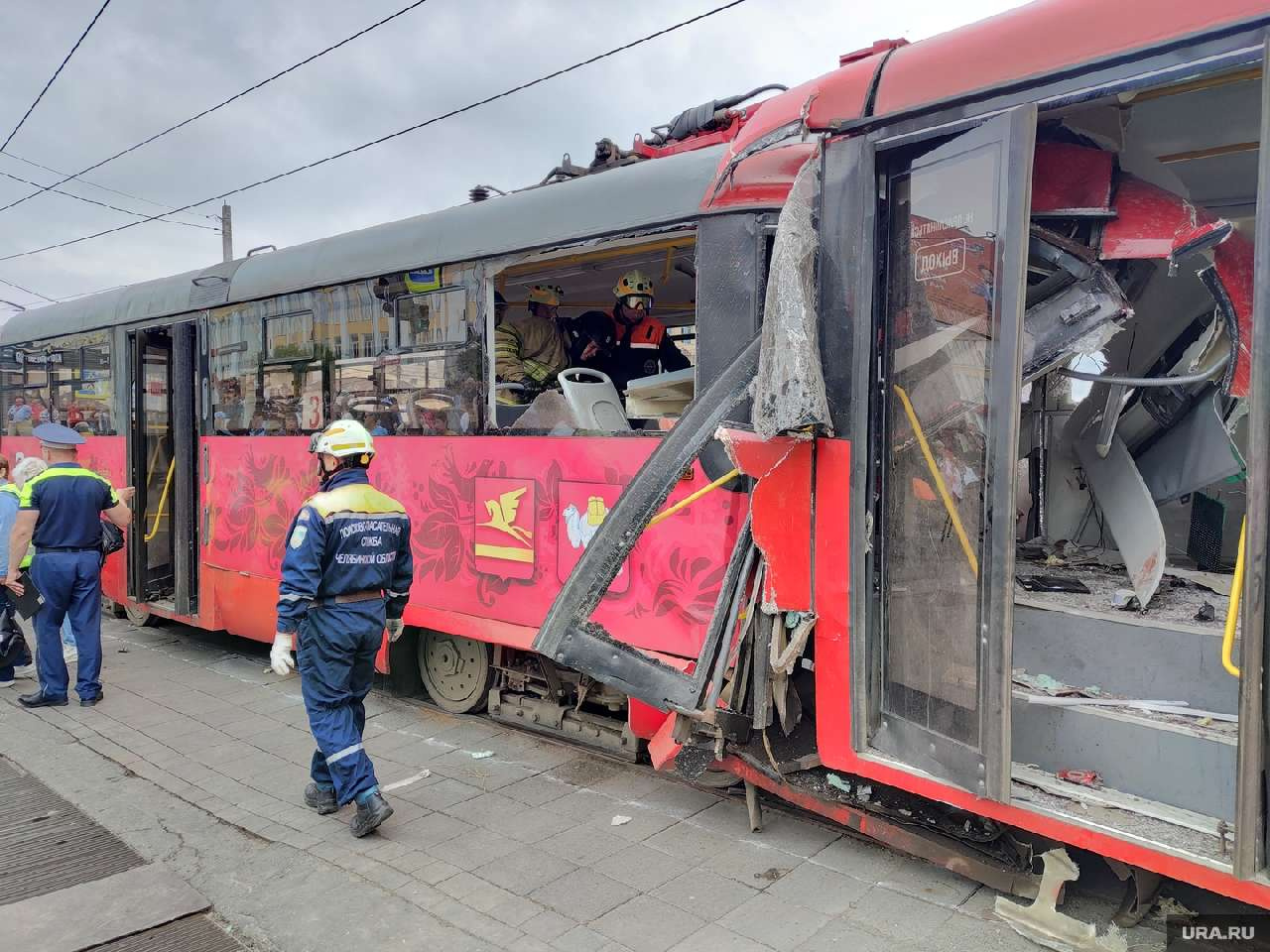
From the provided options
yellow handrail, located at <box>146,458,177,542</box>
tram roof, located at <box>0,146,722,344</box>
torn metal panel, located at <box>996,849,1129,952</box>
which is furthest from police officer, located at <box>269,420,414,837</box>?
yellow handrail, located at <box>146,458,177,542</box>

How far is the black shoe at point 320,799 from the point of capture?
4301mm

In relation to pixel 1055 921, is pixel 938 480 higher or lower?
higher

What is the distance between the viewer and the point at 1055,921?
2.98 m

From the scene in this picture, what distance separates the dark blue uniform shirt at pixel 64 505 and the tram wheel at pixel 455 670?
245 centimetres

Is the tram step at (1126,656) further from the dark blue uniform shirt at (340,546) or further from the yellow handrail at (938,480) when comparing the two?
the dark blue uniform shirt at (340,546)

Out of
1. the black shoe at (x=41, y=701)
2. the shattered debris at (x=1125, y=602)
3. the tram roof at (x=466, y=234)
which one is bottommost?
the black shoe at (x=41, y=701)

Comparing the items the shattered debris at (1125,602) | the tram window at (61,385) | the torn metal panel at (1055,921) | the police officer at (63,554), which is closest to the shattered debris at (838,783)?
the torn metal panel at (1055,921)

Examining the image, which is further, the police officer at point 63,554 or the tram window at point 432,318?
the police officer at point 63,554

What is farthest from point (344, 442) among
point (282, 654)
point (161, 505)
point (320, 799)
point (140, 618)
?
point (140, 618)

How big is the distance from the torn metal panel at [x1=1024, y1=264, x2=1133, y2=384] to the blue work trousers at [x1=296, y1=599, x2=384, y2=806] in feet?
10.1

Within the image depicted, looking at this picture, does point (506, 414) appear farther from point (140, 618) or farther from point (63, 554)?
point (140, 618)

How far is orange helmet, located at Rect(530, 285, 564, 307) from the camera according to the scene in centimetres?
557

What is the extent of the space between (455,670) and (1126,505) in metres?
4.02

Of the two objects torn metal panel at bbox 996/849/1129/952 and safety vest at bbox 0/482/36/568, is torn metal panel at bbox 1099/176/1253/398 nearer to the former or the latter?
torn metal panel at bbox 996/849/1129/952
